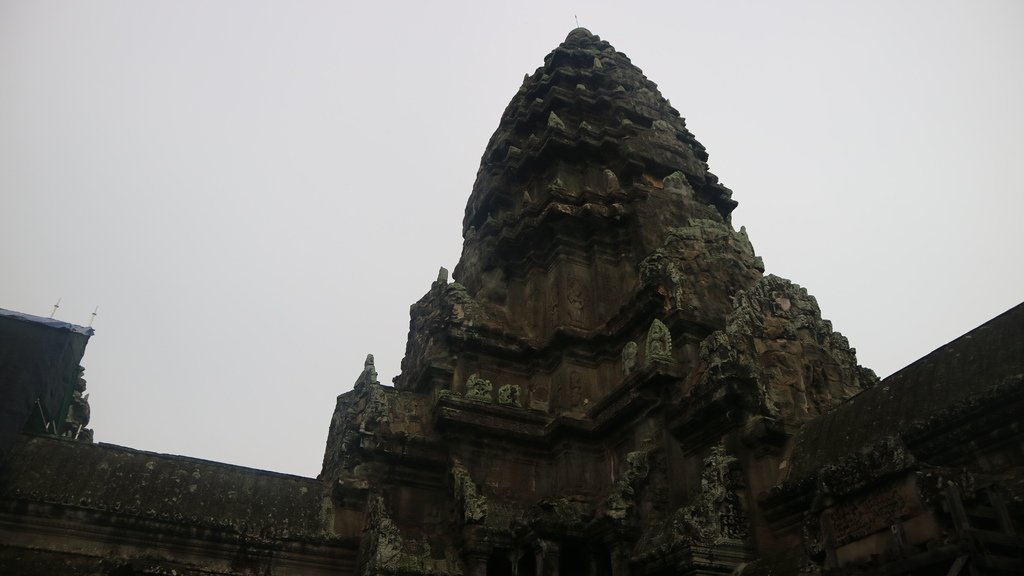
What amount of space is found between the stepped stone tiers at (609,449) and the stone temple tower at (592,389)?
0.13ft

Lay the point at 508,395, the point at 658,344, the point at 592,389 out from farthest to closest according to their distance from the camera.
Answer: the point at 508,395 < the point at 592,389 < the point at 658,344

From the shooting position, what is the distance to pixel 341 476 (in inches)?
469

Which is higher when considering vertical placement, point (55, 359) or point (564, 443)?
point (55, 359)

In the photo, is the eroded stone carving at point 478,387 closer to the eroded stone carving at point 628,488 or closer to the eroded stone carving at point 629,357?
the eroded stone carving at point 629,357

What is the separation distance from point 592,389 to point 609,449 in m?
1.48

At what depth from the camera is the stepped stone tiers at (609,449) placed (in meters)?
5.76

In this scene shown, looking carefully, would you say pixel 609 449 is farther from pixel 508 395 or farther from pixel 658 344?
pixel 508 395

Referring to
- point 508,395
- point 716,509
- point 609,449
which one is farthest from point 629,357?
point 716,509

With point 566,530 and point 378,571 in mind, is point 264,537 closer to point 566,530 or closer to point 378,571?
point 378,571

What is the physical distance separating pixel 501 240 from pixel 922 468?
11.5 m

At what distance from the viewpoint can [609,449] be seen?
37.1 ft

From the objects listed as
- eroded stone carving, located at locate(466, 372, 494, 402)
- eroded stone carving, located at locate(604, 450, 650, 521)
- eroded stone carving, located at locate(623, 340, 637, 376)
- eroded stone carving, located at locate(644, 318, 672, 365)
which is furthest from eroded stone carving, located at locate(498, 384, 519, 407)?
eroded stone carving, located at locate(604, 450, 650, 521)

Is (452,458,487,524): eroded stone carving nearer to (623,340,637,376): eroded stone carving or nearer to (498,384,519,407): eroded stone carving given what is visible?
(498,384,519,407): eroded stone carving

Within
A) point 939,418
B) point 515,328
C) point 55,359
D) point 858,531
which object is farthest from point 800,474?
point 55,359
